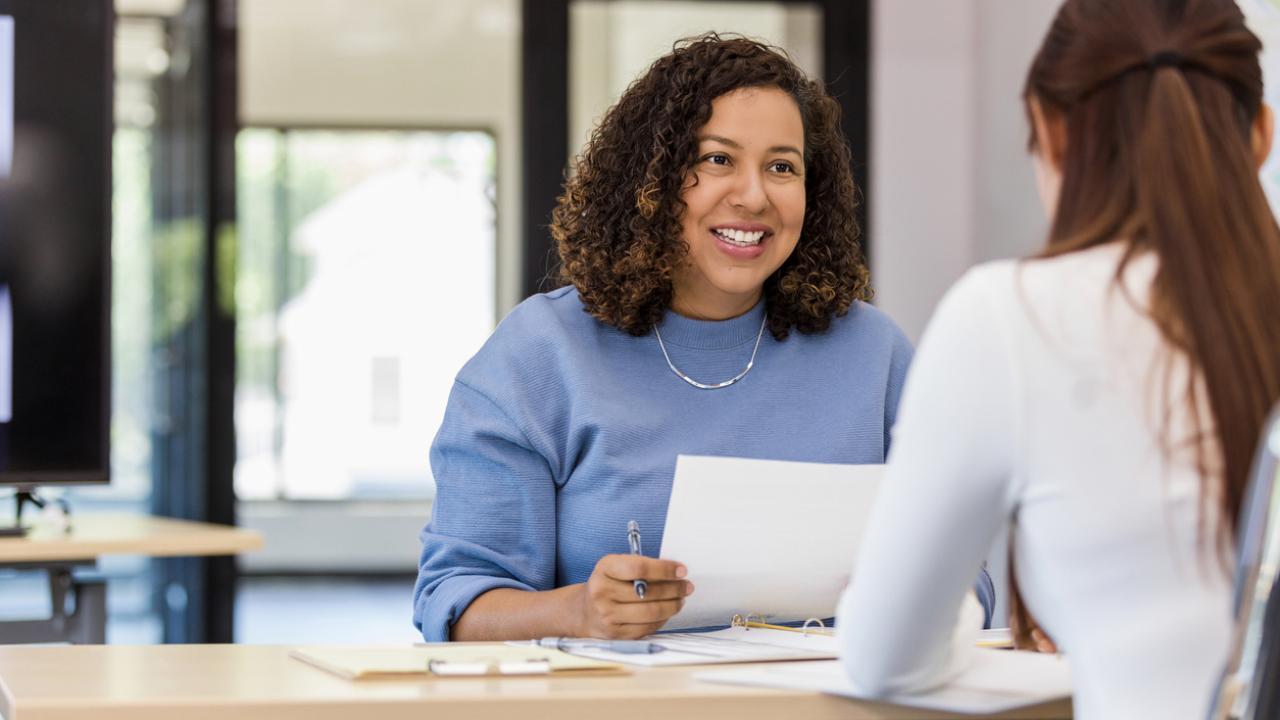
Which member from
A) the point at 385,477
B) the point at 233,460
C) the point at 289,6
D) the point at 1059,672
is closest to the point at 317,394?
the point at 385,477

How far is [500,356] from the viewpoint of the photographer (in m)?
1.87

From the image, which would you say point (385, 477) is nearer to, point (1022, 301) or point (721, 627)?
point (721, 627)

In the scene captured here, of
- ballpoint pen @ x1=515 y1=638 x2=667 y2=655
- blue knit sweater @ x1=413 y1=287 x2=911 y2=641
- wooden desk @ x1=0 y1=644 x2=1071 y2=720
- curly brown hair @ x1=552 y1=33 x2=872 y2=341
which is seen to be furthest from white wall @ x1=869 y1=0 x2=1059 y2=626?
wooden desk @ x1=0 y1=644 x2=1071 y2=720

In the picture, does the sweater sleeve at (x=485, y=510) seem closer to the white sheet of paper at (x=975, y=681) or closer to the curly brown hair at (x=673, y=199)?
the curly brown hair at (x=673, y=199)

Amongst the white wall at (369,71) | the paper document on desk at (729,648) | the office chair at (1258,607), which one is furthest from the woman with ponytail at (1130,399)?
the white wall at (369,71)

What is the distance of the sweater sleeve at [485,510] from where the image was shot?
5.82 feet

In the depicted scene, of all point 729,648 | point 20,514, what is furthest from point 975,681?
point 20,514

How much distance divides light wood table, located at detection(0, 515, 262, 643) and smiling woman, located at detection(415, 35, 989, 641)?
113cm

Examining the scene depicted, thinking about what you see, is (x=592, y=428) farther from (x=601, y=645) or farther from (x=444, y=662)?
(x=444, y=662)

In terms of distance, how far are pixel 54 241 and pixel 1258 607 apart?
9.01 ft

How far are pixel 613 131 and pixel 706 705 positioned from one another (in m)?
1.01

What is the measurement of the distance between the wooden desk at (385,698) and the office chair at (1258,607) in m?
0.30

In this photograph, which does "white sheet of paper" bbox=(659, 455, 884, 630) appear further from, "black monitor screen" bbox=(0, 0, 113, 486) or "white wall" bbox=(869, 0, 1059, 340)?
"white wall" bbox=(869, 0, 1059, 340)

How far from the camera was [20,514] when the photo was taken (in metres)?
2.98
